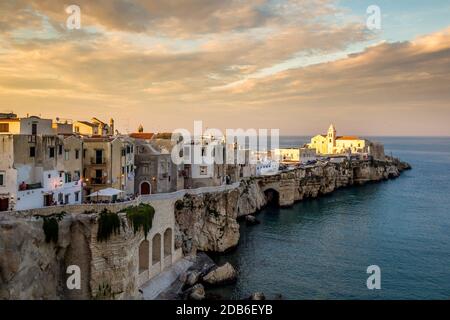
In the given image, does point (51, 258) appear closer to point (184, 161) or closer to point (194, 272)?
point (194, 272)

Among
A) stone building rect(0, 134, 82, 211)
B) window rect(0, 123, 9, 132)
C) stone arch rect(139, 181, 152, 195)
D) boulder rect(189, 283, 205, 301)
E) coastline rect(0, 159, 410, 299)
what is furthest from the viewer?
stone arch rect(139, 181, 152, 195)

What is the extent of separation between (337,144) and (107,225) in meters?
149

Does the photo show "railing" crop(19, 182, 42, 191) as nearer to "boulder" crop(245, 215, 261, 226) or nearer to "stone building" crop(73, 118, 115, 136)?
"stone building" crop(73, 118, 115, 136)

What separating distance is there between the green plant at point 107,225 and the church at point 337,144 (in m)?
132

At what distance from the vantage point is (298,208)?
80688mm

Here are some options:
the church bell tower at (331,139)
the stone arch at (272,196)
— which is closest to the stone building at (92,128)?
the stone arch at (272,196)

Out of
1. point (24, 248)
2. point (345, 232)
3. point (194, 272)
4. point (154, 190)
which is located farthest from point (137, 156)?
point (345, 232)

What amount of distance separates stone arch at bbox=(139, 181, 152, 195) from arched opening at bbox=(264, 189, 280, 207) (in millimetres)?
36994

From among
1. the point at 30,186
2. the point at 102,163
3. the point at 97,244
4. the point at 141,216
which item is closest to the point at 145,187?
the point at 102,163

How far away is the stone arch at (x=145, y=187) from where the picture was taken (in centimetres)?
5181

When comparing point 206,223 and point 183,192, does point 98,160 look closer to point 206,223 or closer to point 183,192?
point 183,192

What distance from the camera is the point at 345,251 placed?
51.3 meters

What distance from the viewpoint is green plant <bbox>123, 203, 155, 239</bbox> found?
115 ft

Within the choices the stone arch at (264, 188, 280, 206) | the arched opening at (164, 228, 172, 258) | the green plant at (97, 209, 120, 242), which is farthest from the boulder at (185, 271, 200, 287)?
the stone arch at (264, 188, 280, 206)
